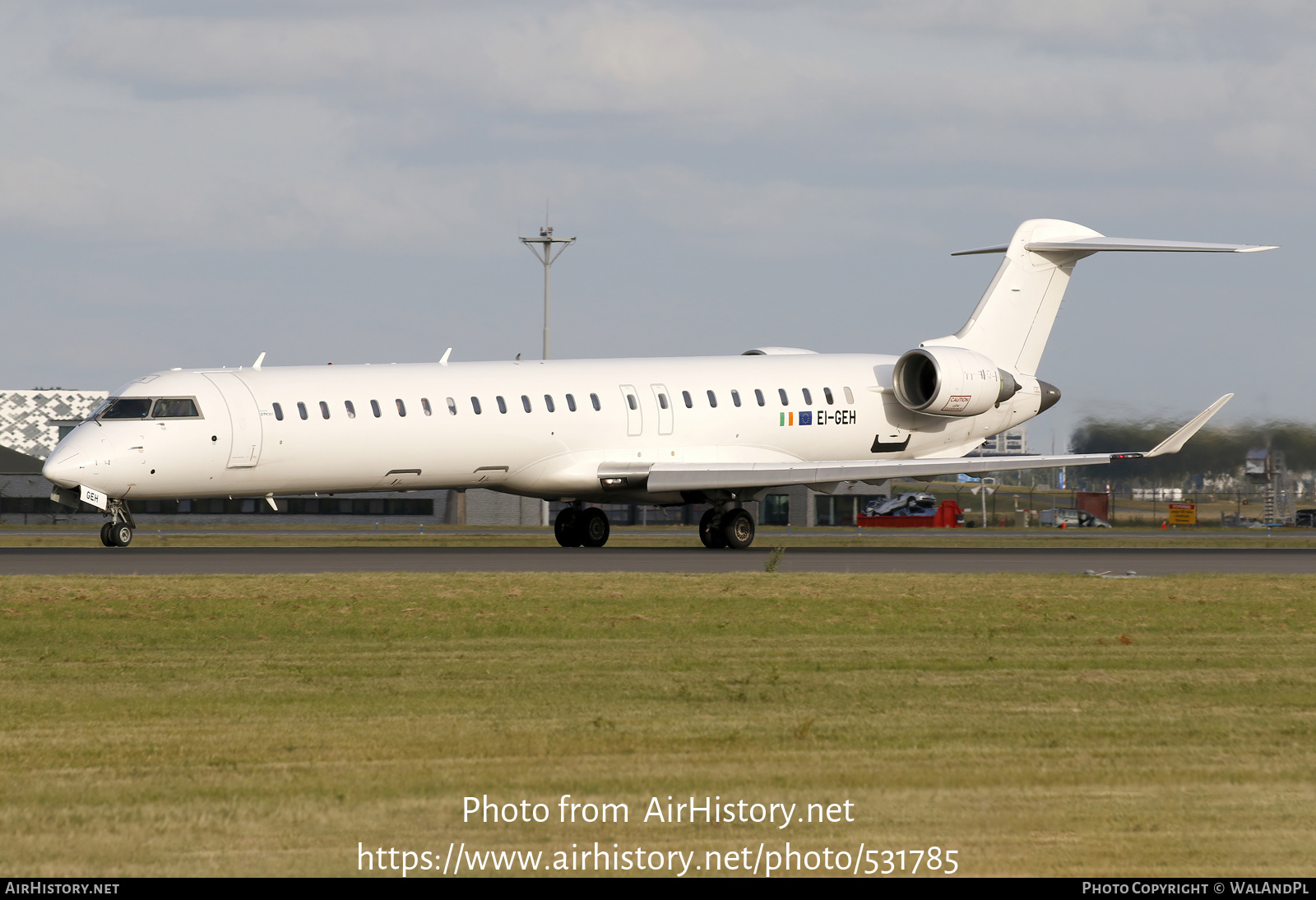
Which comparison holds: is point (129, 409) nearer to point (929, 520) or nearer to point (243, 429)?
point (243, 429)

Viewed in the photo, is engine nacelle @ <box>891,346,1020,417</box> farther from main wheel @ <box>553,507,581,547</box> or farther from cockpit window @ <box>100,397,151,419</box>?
cockpit window @ <box>100,397,151,419</box>

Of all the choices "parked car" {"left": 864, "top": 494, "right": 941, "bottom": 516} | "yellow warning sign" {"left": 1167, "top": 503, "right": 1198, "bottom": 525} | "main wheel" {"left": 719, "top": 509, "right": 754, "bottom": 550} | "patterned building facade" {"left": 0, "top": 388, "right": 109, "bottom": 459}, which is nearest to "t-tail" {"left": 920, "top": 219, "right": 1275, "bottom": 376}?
"main wheel" {"left": 719, "top": 509, "right": 754, "bottom": 550}

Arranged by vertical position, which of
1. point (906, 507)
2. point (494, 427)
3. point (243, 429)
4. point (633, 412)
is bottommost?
point (906, 507)

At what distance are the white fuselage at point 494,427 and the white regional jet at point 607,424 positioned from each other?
0.03 metres

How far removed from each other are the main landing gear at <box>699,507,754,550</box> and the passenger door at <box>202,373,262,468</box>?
8883 mm

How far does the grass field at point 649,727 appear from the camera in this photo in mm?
6766

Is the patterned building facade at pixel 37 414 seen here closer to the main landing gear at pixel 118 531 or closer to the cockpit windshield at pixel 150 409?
the main landing gear at pixel 118 531

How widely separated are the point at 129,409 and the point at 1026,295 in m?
19.3

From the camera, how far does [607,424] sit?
1163 inches

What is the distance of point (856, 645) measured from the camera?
44.0 feet

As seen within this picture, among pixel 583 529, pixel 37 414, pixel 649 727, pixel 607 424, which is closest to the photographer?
pixel 649 727

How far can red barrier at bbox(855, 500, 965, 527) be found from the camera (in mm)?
68188

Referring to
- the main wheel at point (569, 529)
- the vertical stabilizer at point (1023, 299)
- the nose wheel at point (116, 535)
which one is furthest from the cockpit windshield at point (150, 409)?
the vertical stabilizer at point (1023, 299)

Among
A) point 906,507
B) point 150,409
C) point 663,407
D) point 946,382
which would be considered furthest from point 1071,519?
point 150,409
